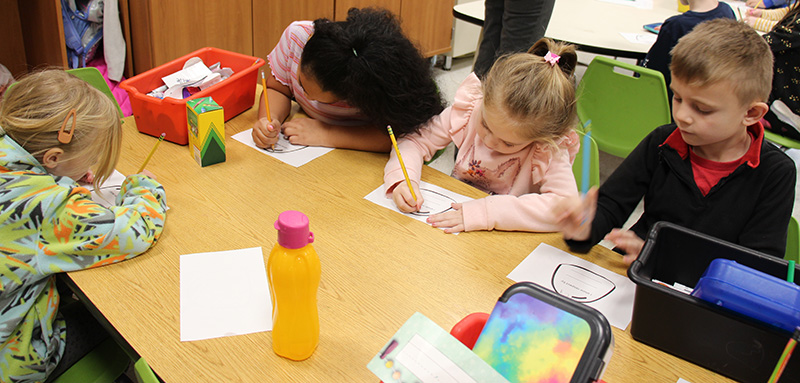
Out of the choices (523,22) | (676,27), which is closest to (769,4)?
(676,27)

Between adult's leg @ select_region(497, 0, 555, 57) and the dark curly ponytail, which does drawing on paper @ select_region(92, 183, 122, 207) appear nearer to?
the dark curly ponytail

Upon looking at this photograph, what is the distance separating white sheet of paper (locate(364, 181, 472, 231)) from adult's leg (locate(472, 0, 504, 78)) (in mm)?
1339

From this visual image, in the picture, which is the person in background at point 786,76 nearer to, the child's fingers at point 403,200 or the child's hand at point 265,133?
the child's fingers at point 403,200

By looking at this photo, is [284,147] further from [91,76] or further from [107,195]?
[91,76]

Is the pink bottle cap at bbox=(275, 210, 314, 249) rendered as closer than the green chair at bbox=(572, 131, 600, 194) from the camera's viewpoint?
Yes

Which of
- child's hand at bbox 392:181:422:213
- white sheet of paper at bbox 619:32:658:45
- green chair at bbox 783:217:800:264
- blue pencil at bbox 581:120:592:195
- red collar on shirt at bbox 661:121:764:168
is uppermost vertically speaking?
red collar on shirt at bbox 661:121:764:168

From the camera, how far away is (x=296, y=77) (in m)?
1.62

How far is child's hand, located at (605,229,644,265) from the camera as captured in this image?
113cm

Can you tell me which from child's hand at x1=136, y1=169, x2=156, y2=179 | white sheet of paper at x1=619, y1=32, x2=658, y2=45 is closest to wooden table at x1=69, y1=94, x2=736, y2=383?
child's hand at x1=136, y1=169, x2=156, y2=179

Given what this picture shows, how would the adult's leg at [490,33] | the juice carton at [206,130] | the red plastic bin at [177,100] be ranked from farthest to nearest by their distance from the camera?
the adult's leg at [490,33], the red plastic bin at [177,100], the juice carton at [206,130]

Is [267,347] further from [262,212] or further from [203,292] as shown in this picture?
[262,212]

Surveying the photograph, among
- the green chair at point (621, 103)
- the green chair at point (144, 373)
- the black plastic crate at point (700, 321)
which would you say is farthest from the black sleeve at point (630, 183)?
the green chair at point (144, 373)

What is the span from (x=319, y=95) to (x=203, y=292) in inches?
25.8

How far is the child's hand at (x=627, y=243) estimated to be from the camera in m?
1.13
